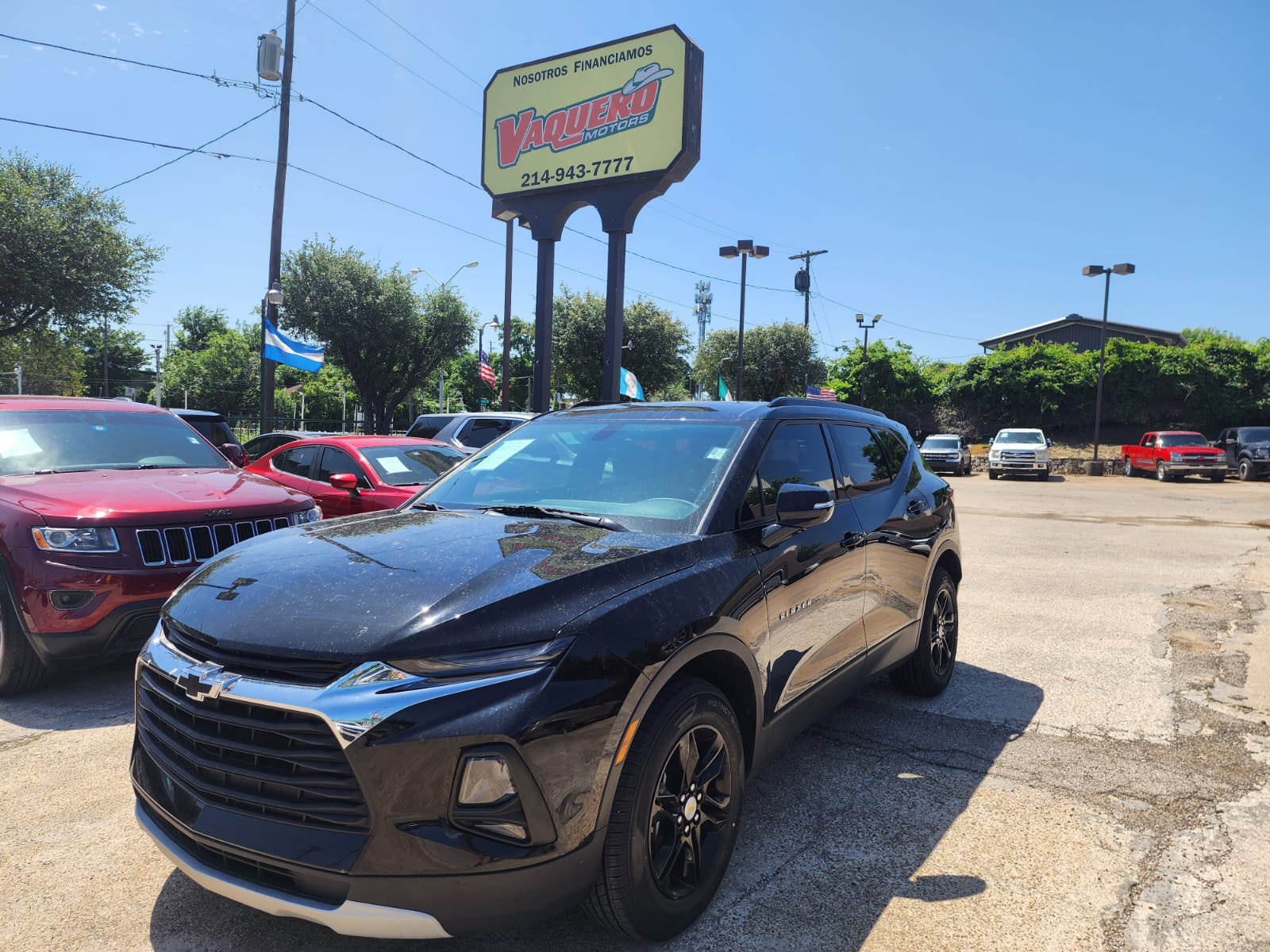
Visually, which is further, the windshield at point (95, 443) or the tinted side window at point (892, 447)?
the windshield at point (95, 443)

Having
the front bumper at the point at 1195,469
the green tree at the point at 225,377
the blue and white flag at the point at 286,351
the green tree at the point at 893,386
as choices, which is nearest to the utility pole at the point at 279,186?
the blue and white flag at the point at 286,351

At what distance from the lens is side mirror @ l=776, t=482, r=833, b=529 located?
296 cm

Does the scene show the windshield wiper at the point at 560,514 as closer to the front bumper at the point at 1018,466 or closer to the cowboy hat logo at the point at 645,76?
the cowboy hat logo at the point at 645,76

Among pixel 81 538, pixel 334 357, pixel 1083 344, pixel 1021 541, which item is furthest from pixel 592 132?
pixel 1083 344

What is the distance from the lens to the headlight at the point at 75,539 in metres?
4.40

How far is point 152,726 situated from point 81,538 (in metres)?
2.57

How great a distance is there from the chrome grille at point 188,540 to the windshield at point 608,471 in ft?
5.16

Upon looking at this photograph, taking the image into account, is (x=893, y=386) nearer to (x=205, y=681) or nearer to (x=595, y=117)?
(x=595, y=117)

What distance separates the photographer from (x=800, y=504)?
2982mm

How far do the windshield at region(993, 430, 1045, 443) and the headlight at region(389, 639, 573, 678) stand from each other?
103ft

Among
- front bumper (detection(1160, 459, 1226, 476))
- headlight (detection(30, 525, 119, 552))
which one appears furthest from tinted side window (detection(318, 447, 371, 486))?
front bumper (detection(1160, 459, 1226, 476))

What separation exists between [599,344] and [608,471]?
120 ft

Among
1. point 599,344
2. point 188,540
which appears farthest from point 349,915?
point 599,344

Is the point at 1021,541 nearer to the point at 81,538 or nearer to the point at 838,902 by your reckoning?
the point at 838,902
